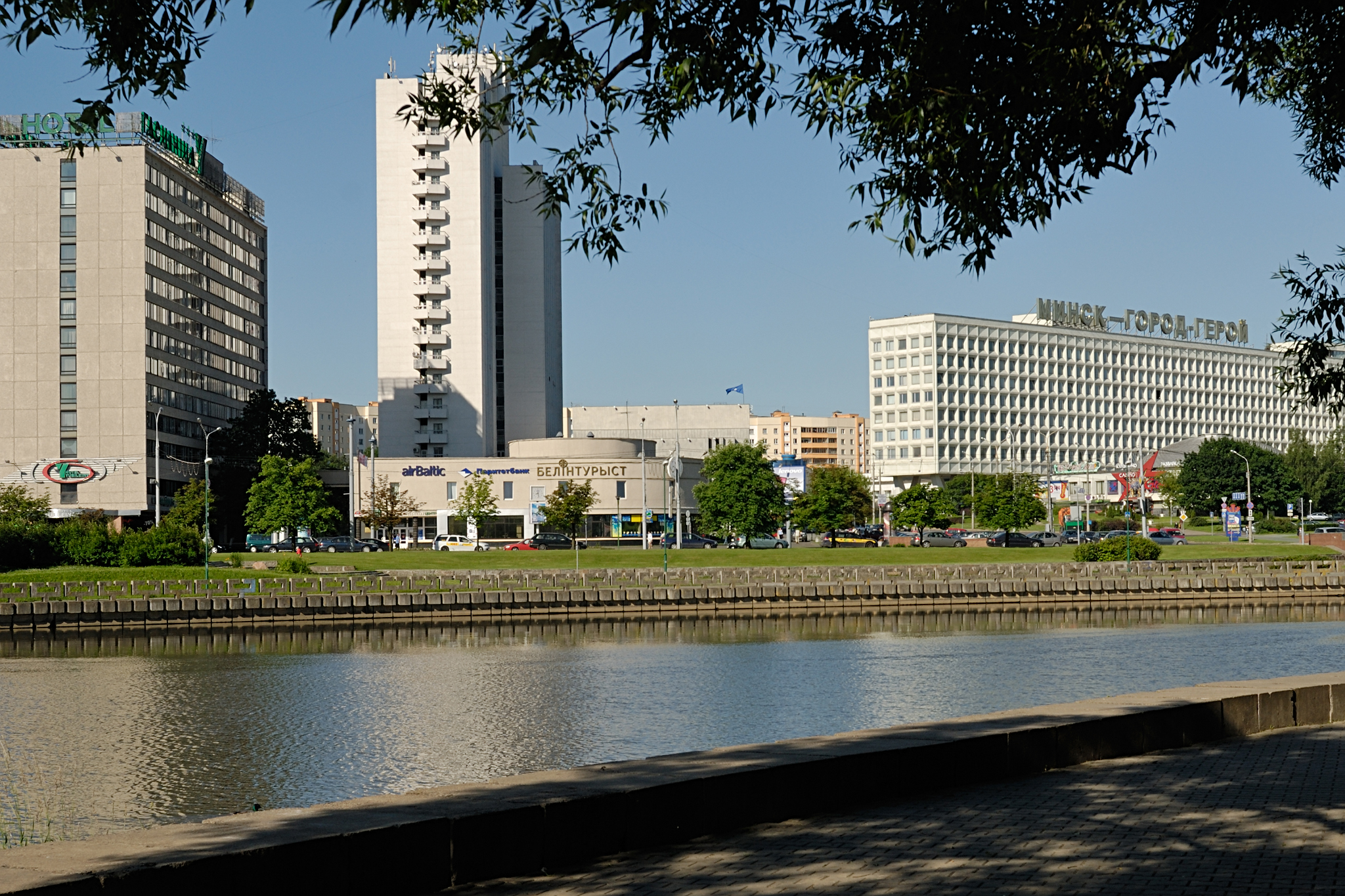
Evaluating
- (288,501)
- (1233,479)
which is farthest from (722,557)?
(1233,479)

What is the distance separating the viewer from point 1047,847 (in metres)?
8.93

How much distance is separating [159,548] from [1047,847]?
222 feet

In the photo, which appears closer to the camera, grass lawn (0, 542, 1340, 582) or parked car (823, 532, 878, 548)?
grass lawn (0, 542, 1340, 582)

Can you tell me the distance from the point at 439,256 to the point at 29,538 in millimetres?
64935

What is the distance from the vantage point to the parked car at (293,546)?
322 feet

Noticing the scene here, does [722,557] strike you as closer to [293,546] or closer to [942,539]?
[293,546]

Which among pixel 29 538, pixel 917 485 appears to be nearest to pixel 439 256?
pixel 917 485

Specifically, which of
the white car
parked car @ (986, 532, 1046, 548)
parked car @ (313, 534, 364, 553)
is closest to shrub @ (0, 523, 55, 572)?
parked car @ (313, 534, 364, 553)

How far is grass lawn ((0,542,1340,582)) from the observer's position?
79125mm

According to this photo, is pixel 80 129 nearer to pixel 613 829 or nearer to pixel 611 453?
pixel 613 829

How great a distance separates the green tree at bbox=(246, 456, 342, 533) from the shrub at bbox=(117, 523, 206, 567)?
1221 inches

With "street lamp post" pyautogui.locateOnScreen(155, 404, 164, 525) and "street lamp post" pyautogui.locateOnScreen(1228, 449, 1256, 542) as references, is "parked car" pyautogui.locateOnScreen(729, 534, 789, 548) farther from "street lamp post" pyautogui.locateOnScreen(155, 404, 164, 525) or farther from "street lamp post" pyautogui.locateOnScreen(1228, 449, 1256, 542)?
"street lamp post" pyautogui.locateOnScreen(155, 404, 164, 525)

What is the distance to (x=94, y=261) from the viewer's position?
11638 cm

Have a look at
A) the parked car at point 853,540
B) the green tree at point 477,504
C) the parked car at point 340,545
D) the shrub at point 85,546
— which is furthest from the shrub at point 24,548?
the parked car at point 853,540
